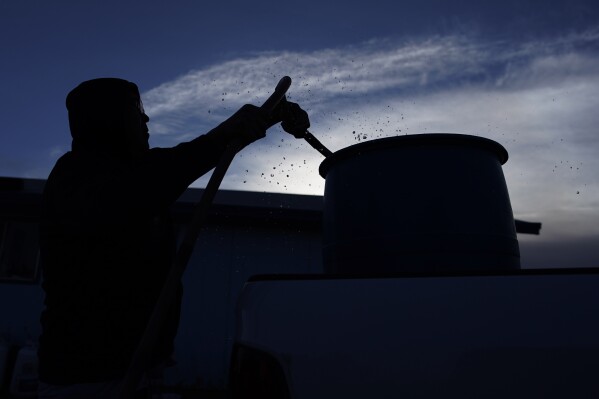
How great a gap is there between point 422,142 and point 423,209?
33cm

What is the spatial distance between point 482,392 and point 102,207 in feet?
4.09

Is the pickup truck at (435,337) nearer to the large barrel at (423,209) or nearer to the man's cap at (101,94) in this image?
the large barrel at (423,209)

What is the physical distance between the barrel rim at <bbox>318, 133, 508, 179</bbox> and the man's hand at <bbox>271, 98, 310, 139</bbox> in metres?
0.21

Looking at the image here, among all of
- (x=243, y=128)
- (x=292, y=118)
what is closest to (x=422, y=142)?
(x=292, y=118)

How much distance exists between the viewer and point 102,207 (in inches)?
65.0

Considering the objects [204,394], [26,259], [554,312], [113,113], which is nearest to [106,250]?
[113,113]

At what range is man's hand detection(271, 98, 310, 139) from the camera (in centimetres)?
238

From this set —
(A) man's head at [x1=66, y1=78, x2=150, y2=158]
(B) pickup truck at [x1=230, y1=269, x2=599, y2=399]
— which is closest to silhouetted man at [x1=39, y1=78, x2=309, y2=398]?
(A) man's head at [x1=66, y1=78, x2=150, y2=158]

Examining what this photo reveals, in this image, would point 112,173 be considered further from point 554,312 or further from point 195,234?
point 554,312

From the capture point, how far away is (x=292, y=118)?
249cm

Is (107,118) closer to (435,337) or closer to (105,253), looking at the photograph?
(105,253)

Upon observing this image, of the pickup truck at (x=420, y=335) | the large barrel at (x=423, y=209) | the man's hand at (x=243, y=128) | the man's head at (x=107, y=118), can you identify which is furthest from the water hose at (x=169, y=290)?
the large barrel at (x=423, y=209)

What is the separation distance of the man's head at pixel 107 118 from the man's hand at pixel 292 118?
2.05ft

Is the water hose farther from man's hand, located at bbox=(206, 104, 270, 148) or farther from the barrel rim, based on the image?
the barrel rim
